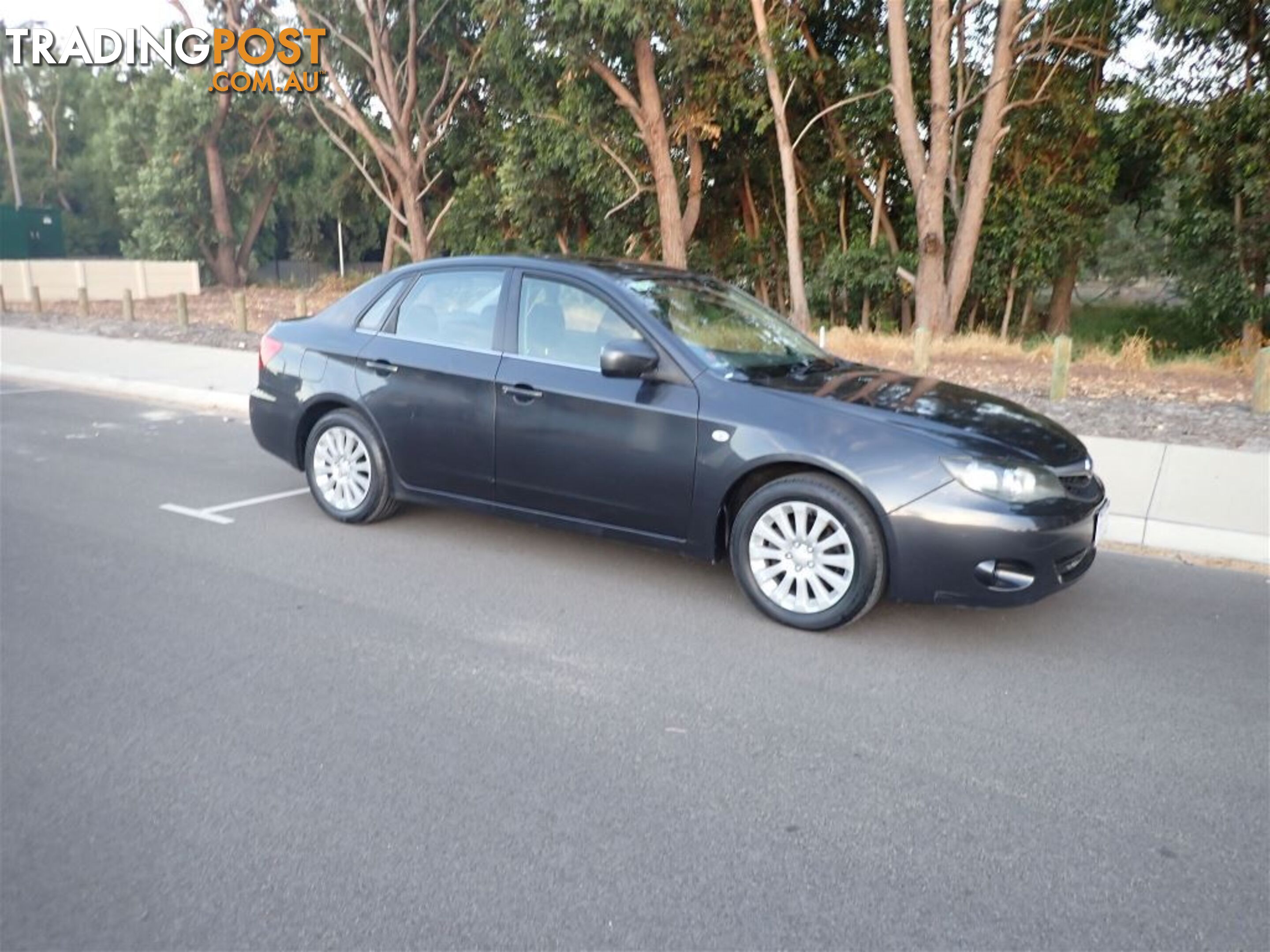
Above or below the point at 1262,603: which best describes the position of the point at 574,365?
above

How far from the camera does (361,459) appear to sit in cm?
654

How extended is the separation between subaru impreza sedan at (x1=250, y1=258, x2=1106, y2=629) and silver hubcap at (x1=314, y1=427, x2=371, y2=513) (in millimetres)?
14

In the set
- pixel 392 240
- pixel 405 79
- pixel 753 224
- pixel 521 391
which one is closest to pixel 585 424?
pixel 521 391

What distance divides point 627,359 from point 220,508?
3.49 metres

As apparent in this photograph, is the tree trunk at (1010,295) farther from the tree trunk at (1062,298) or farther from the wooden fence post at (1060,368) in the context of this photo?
the wooden fence post at (1060,368)

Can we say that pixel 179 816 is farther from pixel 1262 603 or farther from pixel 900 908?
pixel 1262 603

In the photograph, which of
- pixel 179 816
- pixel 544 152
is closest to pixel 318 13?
pixel 544 152

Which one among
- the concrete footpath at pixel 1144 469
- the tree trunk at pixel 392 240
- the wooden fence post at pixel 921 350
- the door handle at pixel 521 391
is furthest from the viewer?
the tree trunk at pixel 392 240

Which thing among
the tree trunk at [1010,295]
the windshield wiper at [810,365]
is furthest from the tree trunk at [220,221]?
the windshield wiper at [810,365]

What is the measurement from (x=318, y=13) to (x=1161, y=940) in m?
24.6

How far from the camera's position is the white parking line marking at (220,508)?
6906 millimetres

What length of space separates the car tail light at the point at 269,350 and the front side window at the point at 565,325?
1909mm

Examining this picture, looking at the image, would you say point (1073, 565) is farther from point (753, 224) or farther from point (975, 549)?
point (753, 224)

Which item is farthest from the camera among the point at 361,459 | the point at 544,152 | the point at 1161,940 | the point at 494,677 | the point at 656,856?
the point at 544,152
